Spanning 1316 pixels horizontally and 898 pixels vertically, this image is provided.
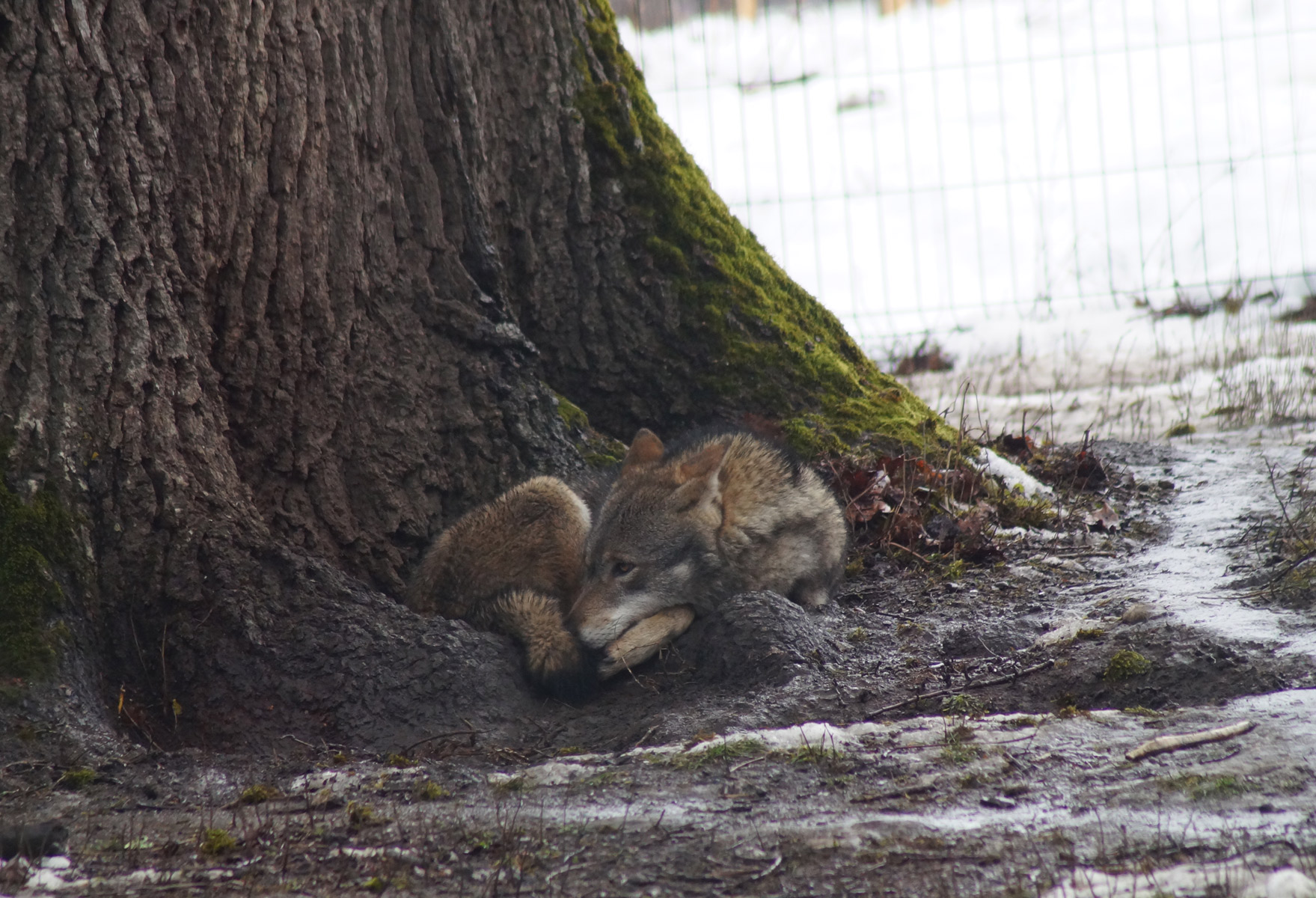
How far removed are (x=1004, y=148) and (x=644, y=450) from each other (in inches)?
387

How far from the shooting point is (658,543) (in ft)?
17.8

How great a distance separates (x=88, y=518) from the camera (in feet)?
13.9

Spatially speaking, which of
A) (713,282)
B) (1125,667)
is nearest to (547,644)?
(1125,667)

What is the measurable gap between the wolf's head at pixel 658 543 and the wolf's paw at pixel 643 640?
65mm

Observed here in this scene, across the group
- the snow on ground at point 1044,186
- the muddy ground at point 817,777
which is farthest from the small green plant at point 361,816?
the snow on ground at point 1044,186

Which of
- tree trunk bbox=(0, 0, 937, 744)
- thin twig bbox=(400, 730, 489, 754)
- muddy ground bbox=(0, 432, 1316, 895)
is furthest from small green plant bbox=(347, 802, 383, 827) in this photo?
tree trunk bbox=(0, 0, 937, 744)

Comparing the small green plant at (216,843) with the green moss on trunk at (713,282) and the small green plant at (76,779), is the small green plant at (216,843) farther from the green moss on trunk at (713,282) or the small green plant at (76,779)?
the green moss on trunk at (713,282)

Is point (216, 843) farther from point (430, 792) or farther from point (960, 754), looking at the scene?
point (960, 754)

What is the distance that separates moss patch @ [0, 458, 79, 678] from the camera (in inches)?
154

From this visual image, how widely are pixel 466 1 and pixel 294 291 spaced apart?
201 centimetres

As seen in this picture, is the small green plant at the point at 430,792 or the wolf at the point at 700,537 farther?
the wolf at the point at 700,537

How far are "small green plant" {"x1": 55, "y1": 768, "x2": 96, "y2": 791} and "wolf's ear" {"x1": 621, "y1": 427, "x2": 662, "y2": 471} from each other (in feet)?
9.50

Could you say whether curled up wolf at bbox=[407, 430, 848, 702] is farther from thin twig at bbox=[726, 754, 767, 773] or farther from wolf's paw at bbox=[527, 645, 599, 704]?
thin twig at bbox=[726, 754, 767, 773]

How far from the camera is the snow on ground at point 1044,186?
36.4ft
